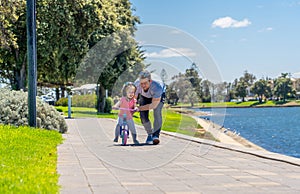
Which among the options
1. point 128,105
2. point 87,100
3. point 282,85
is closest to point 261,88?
point 282,85

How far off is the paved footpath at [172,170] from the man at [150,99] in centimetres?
47

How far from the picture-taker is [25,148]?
969 centimetres

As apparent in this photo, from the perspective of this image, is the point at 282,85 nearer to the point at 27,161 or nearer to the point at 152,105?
the point at 152,105

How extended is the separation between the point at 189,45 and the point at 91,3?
21.1m

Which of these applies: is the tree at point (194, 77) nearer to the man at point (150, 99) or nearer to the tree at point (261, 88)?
the man at point (150, 99)

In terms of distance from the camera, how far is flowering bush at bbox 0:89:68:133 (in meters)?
14.3

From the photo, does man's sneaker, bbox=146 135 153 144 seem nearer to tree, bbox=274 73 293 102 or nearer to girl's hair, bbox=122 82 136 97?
girl's hair, bbox=122 82 136 97

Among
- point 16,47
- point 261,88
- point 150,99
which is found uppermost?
point 261,88

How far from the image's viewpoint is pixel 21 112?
581 inches

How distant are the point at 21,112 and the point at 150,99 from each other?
5771 mm

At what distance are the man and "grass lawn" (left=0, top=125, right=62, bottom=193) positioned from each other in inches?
91.2

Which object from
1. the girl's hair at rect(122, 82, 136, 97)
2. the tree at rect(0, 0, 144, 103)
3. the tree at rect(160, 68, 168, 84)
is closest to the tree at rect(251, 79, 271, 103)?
the tree at rect(0, 0, 144, 103)

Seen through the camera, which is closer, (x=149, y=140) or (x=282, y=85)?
(x=149, y=140)

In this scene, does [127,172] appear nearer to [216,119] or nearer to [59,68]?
[216,119]
